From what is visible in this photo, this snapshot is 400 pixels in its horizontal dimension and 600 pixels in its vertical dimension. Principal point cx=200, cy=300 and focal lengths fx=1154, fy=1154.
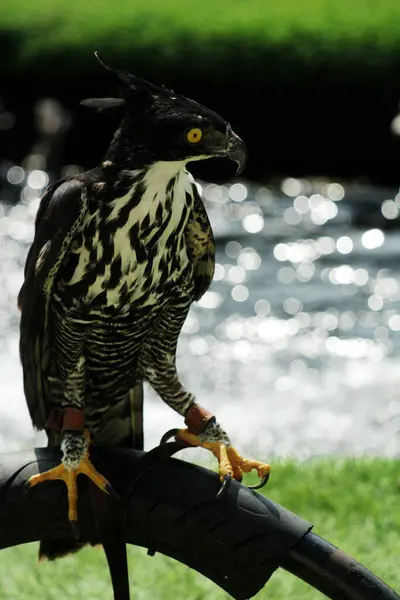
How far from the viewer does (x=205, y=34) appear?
463 inches

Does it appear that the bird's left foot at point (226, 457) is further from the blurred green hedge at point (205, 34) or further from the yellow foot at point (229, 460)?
the blurred green hedge at point (205, 34)

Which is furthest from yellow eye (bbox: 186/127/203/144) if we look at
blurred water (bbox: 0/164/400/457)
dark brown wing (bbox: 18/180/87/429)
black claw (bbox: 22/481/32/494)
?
blurred water (bbox: 0/164/400/457)

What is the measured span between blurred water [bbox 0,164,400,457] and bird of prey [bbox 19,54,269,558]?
225 cm

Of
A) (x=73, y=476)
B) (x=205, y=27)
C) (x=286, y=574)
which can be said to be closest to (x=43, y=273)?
(x=73, y=476)

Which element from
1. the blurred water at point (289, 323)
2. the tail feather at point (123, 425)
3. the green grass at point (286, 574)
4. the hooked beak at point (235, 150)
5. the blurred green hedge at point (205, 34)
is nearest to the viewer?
the hooked beak at point (235, 150)

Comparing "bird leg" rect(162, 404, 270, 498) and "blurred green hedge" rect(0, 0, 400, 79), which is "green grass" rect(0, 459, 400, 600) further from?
"blurred green hedge" rect(0, 0, 400, 79)

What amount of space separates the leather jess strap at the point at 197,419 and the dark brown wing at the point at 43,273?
0.36 metres

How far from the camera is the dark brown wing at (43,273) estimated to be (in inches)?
85.7

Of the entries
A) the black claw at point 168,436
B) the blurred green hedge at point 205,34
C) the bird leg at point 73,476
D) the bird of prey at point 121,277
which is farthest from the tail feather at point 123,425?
the blurred green hedge at point 205,34

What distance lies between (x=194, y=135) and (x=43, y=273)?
48cm

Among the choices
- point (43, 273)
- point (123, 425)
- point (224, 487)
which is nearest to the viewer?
point (224, 487)

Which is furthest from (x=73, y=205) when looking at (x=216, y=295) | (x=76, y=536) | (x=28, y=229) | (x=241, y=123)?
(x=241, y=123)

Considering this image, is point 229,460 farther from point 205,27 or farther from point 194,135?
point 205,27

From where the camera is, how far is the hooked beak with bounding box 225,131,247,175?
2010 millimetres
